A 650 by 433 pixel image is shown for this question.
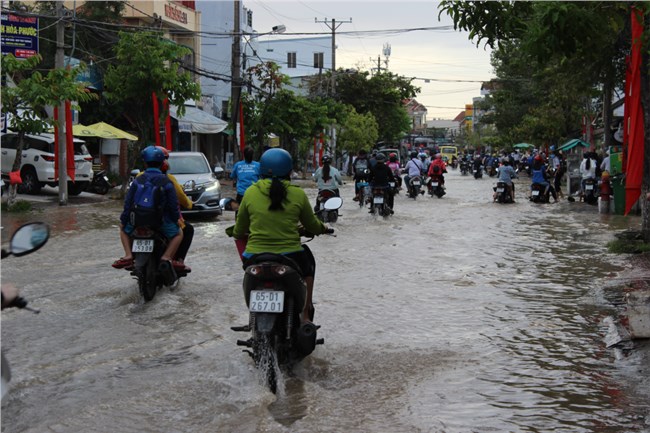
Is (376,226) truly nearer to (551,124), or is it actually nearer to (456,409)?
(456,409)

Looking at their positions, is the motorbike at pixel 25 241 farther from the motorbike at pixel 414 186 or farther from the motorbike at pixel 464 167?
the motorbike at pixel 464 167

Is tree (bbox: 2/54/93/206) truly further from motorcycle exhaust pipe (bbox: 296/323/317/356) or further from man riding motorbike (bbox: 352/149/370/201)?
motorcycle exhaust pipe (bbox: 296/323/317/356)

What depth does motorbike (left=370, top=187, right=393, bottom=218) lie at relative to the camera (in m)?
19.8

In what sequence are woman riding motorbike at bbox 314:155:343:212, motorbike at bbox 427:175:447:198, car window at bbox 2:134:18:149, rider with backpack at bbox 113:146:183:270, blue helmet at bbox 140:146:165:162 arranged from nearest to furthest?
rider with backpack at bbox 113:146:183:270 → blue helmet at bbox 140:146:165:162 → woman riding motorbike at bbox 314:155:343:212 → car window at bbox 2:134:18:149 → motorbike at bbox 427:175:447:198

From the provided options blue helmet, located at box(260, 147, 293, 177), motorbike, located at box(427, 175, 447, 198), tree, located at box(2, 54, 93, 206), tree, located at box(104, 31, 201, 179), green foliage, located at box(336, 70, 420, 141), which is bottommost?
motorbike, located at box(427, 175, 447, 198)

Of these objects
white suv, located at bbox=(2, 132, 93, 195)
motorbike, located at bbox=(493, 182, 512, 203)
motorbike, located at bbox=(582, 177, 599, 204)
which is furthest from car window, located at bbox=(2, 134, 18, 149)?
motorbike, located at bbox=(582, 177, 599, 204)

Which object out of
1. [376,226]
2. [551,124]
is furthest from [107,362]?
[551,124]

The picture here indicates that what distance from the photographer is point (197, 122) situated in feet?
126

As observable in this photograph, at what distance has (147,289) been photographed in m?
9.01

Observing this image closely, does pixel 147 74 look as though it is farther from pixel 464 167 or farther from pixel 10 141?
pixel 464 167

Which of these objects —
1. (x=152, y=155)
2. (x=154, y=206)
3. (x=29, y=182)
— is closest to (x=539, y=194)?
(x=29, y=182)

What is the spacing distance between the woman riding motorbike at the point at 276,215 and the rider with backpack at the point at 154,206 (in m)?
2.68

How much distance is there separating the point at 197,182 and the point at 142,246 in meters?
11.3

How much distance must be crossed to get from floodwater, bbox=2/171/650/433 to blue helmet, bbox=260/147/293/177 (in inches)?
58.5
